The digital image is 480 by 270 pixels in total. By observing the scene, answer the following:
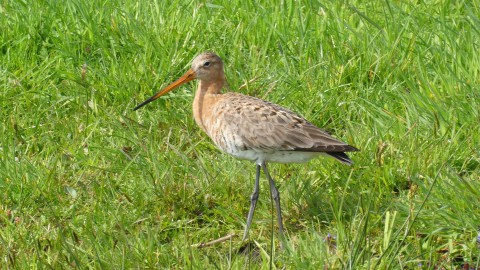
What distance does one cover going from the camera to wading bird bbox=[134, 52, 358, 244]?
5.77m

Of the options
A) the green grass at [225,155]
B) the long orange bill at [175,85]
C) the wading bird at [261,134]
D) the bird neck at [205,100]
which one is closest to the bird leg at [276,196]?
the wading bird at [261,134]

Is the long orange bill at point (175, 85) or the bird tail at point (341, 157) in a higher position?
the bird tail at point (341, 157)

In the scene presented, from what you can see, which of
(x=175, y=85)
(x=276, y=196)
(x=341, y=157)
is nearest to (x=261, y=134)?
(x=276, y=196)

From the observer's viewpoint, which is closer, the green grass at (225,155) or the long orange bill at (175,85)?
the green grass at (225,155)

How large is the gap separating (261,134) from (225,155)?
0.71 meters

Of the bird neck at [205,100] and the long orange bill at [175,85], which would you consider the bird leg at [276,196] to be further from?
the long orange bill at [175,85]

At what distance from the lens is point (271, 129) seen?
19.5 feet

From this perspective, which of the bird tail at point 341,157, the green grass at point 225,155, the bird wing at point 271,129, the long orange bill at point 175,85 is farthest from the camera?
the long orange bill at point 175,85

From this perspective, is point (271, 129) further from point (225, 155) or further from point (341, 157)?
point (225, 155)

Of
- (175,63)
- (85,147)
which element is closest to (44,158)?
(85,147)

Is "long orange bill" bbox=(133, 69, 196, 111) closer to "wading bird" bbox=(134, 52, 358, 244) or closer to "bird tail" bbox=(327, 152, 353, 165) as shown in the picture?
"wading bird" bbox=(134, 52, 358, 244)

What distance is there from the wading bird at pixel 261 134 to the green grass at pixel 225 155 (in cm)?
21

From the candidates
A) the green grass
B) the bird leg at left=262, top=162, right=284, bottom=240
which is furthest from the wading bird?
the green grass

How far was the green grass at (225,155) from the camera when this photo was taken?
17.6ft
